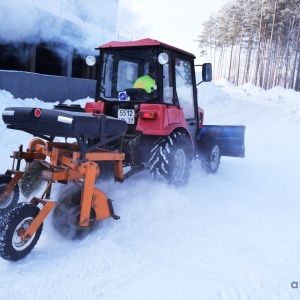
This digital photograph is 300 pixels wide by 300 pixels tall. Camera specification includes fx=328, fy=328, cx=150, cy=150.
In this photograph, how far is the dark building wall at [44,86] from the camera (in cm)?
1105

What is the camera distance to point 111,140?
3732mm

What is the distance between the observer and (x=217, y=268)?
2969 mm

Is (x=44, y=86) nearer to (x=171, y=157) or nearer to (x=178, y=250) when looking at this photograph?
(x=171, y=157)

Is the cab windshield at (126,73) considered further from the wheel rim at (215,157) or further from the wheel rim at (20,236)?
the wheel rim at (20,236)

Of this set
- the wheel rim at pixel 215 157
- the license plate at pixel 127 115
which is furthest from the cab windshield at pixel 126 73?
the wheel rim at pixel 215 157

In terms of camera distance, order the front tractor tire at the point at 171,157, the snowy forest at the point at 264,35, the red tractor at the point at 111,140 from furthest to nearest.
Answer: the snowy forest at the point at 264,35, the front tractor tire at the point at 171,157, the red tractor at the point at 111,140

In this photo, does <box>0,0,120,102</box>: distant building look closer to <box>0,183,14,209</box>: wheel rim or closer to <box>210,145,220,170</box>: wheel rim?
<box>210,145,220,170</box>: wheel rim

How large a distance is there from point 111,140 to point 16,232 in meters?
1.39

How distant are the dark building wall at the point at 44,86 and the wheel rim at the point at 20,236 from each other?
906 cm

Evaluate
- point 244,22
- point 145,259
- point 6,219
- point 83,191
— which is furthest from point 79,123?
point 244,22

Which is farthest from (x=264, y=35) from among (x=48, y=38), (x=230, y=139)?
(x=230, y=139)

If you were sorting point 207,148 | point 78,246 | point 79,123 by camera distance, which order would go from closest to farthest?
point 79,123
point 78,246
point 207,148

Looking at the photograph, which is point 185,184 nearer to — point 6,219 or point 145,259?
point 145,259

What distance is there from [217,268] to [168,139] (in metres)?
2.06
